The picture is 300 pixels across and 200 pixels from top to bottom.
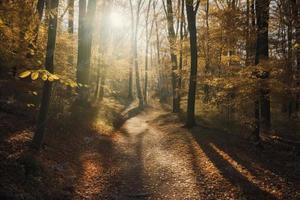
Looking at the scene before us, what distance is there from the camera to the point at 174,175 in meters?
9.27

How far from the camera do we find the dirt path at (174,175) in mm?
7777

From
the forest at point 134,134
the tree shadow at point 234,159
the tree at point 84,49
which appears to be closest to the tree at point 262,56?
the forest at point 134,134

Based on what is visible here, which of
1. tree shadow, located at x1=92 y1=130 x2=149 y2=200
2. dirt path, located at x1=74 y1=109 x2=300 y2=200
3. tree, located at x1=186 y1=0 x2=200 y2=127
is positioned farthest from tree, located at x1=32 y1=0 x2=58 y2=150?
tree, located at x1=186 y1=0 x2=200 y2=127

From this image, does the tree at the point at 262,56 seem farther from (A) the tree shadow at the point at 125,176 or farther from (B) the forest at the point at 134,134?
(A) the tree shadow at the point at 125,176

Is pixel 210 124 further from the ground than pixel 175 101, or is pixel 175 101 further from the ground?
pixel 175 101

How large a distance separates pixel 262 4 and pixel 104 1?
16.5m

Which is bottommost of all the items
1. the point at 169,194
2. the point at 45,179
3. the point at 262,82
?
the point at 169,194

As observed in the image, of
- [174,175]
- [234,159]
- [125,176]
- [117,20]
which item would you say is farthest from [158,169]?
[117,20]

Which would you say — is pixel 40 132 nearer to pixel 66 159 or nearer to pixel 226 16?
pixel 66 159

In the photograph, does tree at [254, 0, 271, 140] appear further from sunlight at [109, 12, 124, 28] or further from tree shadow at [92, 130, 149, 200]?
sunlight at [109, 12, 124, 28]

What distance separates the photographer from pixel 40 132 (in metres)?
8.73

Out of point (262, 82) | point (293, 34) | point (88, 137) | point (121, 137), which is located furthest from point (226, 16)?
point (88, 137)

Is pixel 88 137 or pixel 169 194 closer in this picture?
pixel 169 194

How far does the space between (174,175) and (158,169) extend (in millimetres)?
778
